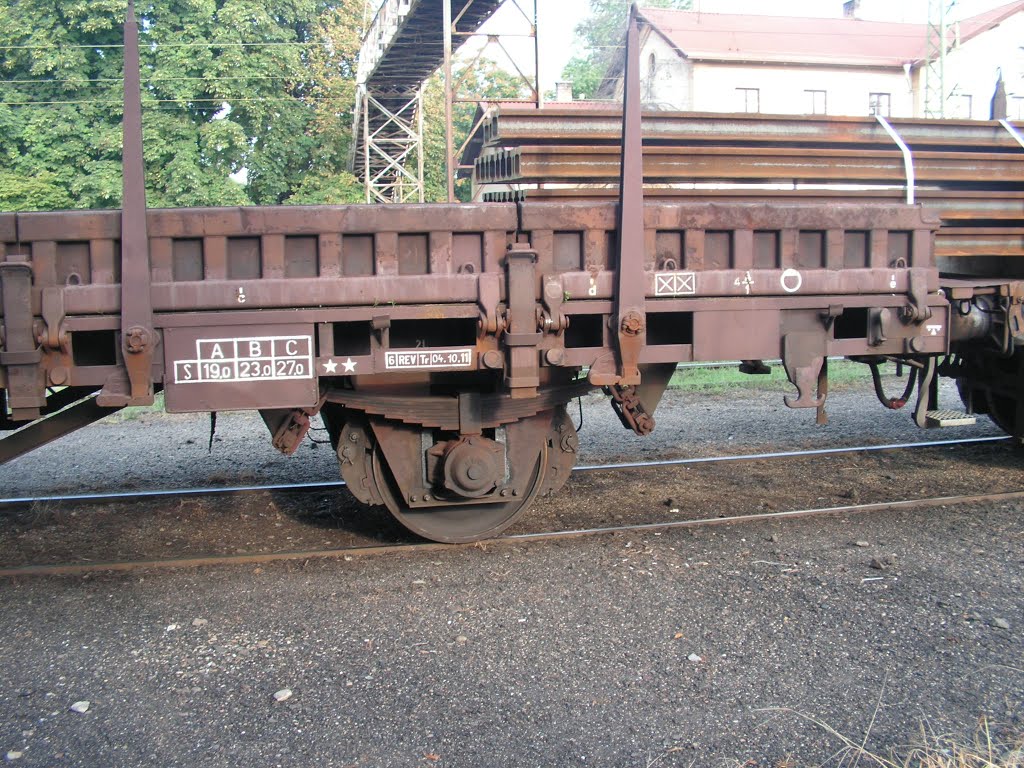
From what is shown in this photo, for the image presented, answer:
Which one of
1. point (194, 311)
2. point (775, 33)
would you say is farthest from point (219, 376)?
point (775, 33)

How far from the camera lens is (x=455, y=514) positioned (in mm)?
5910

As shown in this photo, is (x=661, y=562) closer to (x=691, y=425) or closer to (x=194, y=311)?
(x=194, y=311)

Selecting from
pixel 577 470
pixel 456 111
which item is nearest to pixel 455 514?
pixel 577 470

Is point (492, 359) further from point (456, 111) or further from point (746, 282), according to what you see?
point (456, 111)

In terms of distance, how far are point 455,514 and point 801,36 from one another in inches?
1501

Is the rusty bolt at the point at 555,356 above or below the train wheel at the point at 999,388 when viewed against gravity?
above

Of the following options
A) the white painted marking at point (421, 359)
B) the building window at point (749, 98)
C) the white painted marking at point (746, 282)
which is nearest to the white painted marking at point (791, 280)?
the white painted marking at point (746, 282)

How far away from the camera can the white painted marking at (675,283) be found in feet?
17.9

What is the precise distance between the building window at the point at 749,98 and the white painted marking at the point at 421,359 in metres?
33.0

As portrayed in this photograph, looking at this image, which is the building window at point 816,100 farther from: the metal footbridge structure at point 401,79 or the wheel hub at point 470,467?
the wheel hub at point 470,467

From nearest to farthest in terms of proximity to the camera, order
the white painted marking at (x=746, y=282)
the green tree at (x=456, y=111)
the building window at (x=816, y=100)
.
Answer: the white painted marking at (x=746, y=282), the green tree at (x=456, y=111), the building window at (x=816, y=100)

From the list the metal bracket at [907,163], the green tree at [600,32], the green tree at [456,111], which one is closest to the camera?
the metal bracket at [907,163]

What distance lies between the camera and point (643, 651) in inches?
171

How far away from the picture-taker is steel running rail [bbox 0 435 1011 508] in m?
7.00
